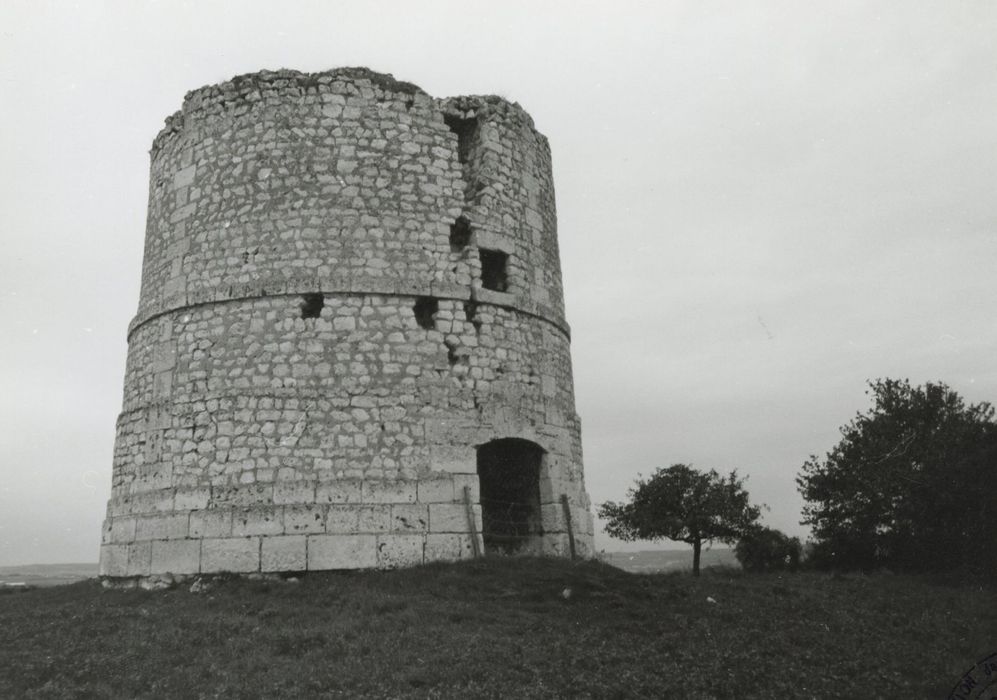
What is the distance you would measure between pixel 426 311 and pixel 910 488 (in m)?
13.2

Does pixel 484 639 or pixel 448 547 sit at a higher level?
pixel 448 547

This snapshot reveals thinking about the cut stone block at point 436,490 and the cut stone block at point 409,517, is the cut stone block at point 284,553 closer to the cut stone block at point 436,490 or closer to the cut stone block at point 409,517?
the cut stone block at point 409,517

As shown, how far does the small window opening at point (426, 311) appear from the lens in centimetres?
1166

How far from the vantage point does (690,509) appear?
874 inches

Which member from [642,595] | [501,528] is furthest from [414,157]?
[642,595]

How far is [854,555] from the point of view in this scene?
1959 centimetres

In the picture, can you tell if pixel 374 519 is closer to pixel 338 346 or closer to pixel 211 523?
pixel 211 523

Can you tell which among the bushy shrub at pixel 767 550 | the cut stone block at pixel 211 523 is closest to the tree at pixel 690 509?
the bushy shrub at pixel 767 550

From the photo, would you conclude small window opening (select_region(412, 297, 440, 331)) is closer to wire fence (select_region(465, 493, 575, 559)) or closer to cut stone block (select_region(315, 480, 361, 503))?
cut stone block (select_region(315, 480, 361, 503))

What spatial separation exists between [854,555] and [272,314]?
50.6ft

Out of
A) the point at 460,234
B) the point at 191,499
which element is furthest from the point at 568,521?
the point at 191,499

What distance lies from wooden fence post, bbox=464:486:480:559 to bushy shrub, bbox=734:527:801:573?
12.0 metres

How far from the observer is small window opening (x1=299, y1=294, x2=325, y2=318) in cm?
1130

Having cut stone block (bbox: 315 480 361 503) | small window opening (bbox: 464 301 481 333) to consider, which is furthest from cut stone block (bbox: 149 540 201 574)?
small window opening (bbox: 464 301 481 333)
